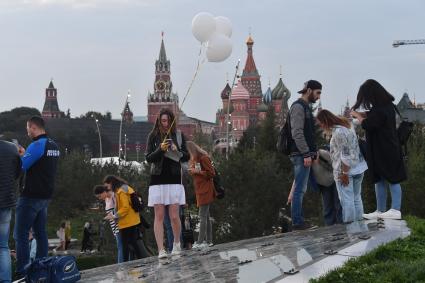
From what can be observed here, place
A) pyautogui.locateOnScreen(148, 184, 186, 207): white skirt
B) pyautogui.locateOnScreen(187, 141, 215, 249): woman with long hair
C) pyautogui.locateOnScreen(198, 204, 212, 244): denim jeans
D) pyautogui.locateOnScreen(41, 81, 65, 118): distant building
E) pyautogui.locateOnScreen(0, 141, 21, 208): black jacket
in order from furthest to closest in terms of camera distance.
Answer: pyautogui.locateOnScreen(41, 81, 65, 118): distant building
pyautogui.locateOnScreen(198, 204, 212, 244): denim jeans
pyautogui.locateOnScreen(187, 141, 215, 249): woman with long hair
pyautogui.locateOnScreen(148, 184, 186, 207): white skirt
pyautogui.locateOnScreen(0, 141, 21, 208): black jacket

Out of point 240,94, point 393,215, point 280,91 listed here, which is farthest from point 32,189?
point 280,91

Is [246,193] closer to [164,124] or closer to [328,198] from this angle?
[328,198]

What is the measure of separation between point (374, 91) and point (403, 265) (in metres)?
3.64

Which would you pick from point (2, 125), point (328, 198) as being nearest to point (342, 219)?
point (328, 198)

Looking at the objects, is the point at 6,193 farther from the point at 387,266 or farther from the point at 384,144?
the point at 384,144

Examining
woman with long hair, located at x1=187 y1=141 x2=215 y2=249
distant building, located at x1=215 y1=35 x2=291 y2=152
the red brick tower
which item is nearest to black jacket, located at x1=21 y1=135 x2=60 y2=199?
woman with long hair, located at x1=187 y1=141 x2=215 y2=249

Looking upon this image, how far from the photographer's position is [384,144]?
9258mm

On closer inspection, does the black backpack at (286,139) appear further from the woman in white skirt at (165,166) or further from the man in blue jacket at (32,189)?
the man in blue jacket at (32,189)

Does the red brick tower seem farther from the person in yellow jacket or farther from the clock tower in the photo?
the person in yellow jacket

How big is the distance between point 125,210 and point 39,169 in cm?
184

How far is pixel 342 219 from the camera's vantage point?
33.5 ft

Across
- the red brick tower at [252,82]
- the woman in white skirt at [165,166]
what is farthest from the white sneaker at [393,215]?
the red brick tower at [252,82]

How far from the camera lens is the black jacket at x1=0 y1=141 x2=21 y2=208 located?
6.61 meters

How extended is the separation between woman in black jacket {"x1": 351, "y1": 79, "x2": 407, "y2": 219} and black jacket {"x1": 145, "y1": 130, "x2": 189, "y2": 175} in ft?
7.69
